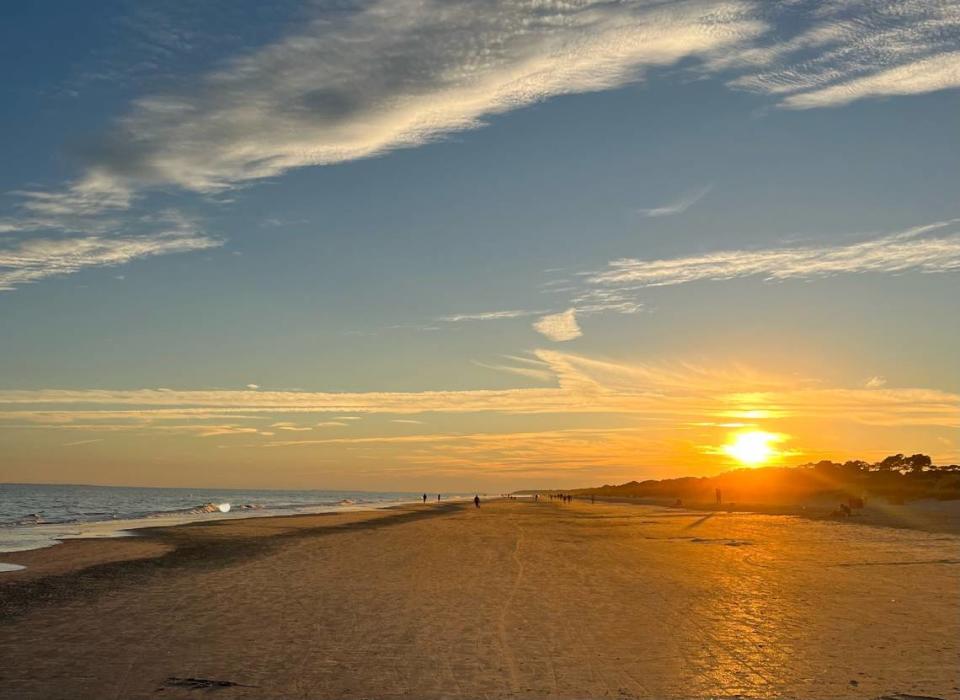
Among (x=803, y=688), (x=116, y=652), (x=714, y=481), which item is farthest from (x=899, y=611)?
(x=714, y=481)

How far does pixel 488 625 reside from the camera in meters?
16.0

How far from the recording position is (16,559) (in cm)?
3022

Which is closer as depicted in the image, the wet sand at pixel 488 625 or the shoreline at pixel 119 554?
the wet sand at pixel 488 625

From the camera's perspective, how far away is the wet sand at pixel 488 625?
37.6 feet

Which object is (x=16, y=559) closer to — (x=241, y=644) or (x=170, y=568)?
(x=170, y=568)

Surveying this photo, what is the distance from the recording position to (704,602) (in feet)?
61.6

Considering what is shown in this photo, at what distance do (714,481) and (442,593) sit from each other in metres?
181

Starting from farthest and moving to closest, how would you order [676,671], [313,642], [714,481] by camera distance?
[714,481], [313,642], [676,671]

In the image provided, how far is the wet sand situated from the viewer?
1145 cm

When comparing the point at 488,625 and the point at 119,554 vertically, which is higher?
the point at 119,554

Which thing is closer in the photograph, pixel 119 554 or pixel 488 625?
pixel 488 625

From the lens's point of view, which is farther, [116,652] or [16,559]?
[16,559]

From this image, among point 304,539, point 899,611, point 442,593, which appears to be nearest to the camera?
point 899,611

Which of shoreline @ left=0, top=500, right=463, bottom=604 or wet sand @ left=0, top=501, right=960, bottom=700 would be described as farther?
shoreline @ left=0, top=500, right=463, bottom=604
